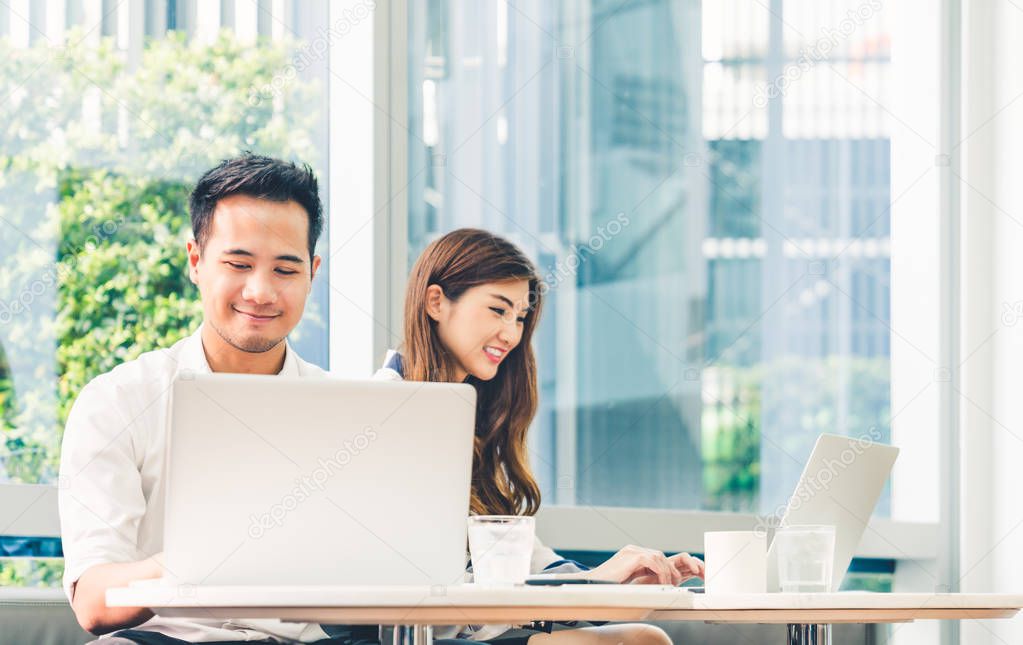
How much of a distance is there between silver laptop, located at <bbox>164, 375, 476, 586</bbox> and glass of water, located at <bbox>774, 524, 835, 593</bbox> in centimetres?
51

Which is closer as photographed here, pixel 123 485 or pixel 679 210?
pixel 123 485

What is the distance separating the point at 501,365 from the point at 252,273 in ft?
1.99

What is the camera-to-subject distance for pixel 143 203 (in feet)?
9.62

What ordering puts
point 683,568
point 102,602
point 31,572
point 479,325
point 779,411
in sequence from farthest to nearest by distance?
point 779,411 → point 31,572 → point 479,325 → point 683,568 → point 102,602

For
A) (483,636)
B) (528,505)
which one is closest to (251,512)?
(483,636)

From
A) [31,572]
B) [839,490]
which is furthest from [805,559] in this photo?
Result: [31,572]

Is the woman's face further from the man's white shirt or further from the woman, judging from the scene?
the man's white shirt

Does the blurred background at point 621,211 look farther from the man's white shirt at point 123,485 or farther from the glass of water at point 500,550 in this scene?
the glass of water at point 500,550

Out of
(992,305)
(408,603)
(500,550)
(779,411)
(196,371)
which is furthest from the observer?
(779,411)

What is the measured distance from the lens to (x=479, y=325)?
2.48 m

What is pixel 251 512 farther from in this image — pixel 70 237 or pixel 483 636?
pixel 70 237

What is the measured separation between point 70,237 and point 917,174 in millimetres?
2169

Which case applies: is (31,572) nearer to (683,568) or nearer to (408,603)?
(683,568)

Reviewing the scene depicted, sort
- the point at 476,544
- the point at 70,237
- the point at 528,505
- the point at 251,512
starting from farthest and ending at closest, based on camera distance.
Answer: the point at 70,237
the point at 528,505
the point at 476,544
the point at 251,512
